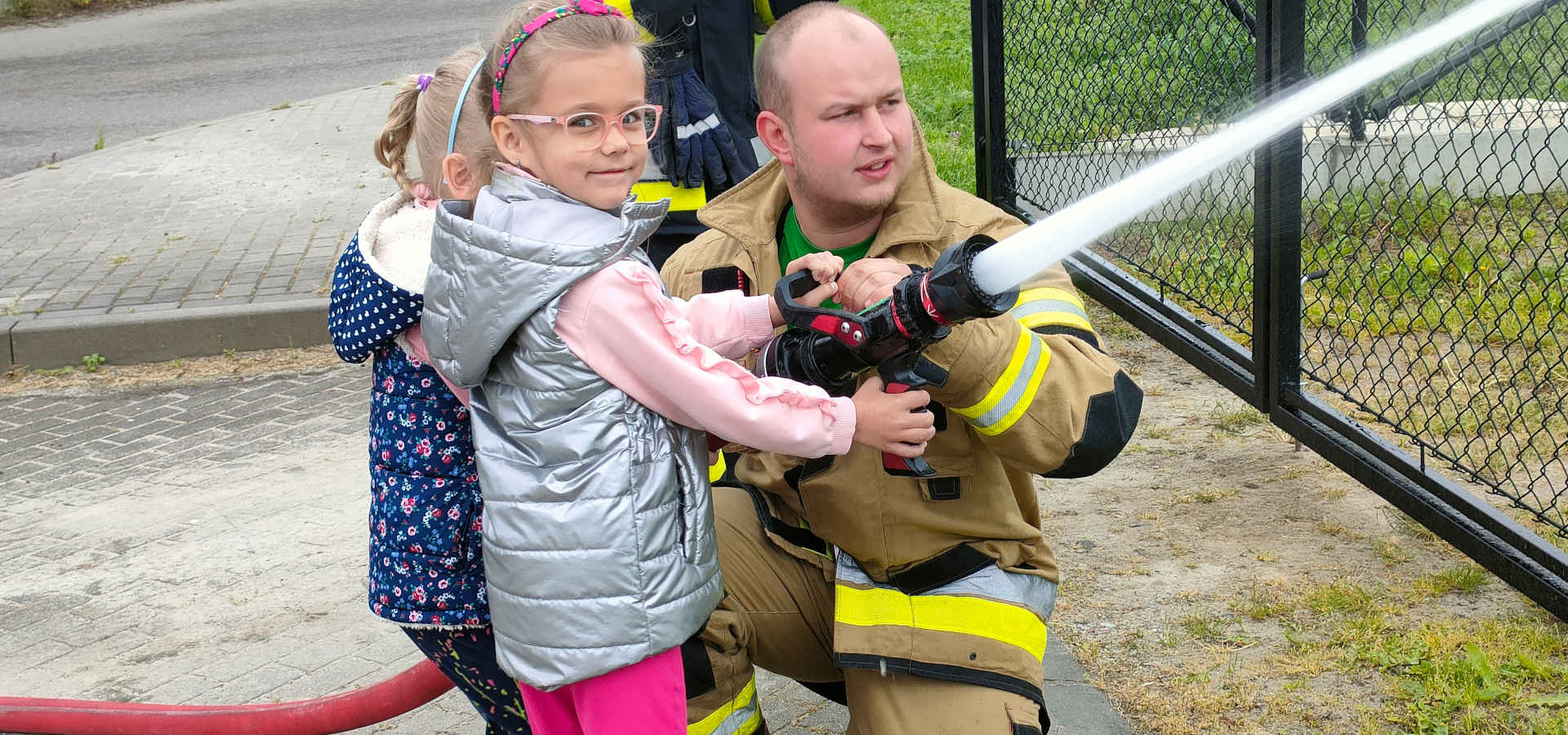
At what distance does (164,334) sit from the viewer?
6406 mm

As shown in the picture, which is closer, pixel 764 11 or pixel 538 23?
pixel 538 23

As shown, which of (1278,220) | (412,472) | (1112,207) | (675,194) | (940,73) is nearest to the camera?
(1112,207)

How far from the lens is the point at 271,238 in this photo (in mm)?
7816

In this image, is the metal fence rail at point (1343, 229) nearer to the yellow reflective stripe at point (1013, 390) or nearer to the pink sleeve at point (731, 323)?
the yellow reflective stripe at point (1013, 390)

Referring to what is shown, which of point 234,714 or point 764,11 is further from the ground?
point 764,11

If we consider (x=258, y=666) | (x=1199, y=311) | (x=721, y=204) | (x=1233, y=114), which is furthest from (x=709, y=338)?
(x=1199, y=311)

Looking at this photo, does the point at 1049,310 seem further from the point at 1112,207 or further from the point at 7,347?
the point at 7,347

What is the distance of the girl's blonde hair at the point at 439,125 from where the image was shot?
7.50 feet

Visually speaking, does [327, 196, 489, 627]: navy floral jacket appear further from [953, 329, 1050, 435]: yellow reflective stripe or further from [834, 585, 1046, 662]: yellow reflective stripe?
[953, 329, 1050, 435]: yellow reflective stripe

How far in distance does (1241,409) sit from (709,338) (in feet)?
9.63

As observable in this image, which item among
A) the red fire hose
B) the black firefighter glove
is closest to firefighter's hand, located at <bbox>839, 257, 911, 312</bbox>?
the red fire hose

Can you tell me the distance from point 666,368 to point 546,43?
20.7 inches

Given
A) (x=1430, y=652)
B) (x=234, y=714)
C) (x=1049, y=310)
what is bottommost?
(x=1430, y=652)

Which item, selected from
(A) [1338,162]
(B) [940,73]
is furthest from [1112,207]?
(B) [940,73]
